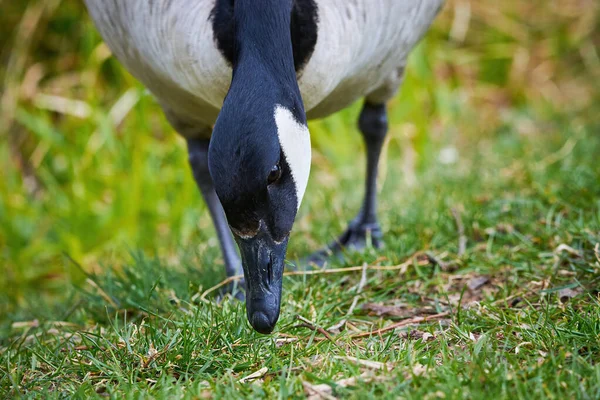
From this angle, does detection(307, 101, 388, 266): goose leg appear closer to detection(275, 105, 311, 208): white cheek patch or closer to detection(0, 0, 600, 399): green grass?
detection(0, 0, 600, 399): green grass

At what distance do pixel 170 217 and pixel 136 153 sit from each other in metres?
0.67

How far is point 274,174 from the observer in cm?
253

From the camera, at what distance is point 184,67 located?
3033mm

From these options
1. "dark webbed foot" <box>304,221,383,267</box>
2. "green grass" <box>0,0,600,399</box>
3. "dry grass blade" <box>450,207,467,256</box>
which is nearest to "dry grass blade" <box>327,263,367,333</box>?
"green grass" <box>0,0,600,399</box>

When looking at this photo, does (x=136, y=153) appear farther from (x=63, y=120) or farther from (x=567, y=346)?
(x=567, y=346)

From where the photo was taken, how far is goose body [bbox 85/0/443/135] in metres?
2.96

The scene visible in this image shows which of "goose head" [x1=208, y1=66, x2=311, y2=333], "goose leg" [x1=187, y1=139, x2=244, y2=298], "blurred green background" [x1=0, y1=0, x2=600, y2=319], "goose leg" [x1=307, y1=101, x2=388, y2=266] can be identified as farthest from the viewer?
"blurred green background" [x1=0, y1=0, x2=600, y2=319]

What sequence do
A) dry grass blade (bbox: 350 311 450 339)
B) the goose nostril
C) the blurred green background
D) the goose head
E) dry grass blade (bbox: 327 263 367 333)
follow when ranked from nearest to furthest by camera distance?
the goose head → the goose nostril → dry grass blade (bbox: 350 311 450 339) → dry grass blade (bbox: 327 263 367 333) → the blurred green background

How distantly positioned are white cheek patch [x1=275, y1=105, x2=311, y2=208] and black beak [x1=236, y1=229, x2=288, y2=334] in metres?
0.22

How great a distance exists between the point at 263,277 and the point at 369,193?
1.95 meters

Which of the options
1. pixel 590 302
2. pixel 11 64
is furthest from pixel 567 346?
pixel 11 64

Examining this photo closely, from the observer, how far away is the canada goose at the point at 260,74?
2490mm

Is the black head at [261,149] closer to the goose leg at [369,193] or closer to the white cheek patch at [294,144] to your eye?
the white cheek patch at [294,144]

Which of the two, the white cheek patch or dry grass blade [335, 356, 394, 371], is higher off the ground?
the white cheek patch
